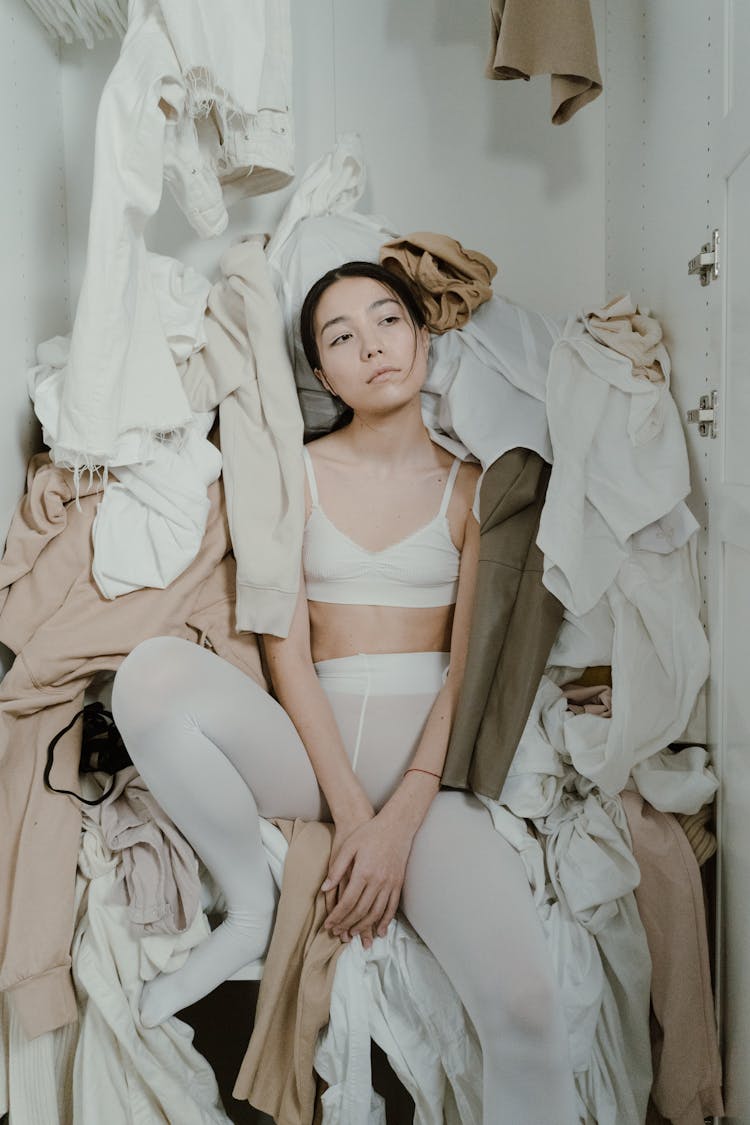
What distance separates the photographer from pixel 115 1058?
4.28 feet

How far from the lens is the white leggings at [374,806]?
1.12m

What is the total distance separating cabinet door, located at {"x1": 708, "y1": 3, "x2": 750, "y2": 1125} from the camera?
1169 mm

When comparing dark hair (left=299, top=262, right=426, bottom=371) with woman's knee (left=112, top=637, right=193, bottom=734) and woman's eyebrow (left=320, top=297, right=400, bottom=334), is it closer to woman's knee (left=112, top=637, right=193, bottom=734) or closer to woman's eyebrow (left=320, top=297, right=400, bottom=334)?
woman's eyebrow (left=320, top=297, right=400, bottom=334)

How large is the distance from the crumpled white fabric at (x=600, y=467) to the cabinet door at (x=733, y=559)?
106 mm

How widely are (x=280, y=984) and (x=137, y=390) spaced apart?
2.93ft

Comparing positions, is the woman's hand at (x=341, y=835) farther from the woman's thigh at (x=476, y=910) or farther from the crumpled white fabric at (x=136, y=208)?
the crumpled white fabric at (x=136, y=208)

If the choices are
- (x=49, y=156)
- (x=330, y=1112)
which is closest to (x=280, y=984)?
(x=330, y=1112)

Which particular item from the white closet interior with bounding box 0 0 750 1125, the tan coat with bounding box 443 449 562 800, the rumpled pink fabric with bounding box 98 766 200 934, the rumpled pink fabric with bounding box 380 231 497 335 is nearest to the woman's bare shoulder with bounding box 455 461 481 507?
the tan coat with bounding box 443 449 562 800

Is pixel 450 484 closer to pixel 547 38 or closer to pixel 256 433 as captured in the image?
pixel 256 433

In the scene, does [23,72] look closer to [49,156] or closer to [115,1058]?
[49,156]

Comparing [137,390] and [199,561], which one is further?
[199,561]

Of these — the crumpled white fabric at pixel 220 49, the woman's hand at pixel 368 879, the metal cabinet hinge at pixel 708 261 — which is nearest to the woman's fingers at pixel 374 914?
the woman's hand at pixel 368 879

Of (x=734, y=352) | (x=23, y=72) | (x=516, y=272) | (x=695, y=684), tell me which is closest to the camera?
(x=734, y=352)

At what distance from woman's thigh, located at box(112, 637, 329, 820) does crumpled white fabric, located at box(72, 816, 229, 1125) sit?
0.22m
